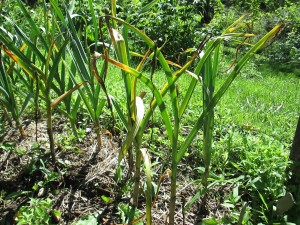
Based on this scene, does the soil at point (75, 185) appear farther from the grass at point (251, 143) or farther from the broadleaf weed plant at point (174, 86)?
the broadleaf weed plant at point (174, 86)

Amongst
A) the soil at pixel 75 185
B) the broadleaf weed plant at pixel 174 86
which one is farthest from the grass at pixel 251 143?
the broadleaf weed plant at pixel 174 86

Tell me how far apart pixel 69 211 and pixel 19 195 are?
263 millimetres

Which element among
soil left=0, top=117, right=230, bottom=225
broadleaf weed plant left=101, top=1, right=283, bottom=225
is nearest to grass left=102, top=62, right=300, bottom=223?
soil left=0, top=117, right=230, bottom=225

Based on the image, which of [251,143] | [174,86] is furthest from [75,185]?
[251,143]

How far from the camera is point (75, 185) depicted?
1.73m

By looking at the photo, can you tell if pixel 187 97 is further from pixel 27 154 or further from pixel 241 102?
pixel 241 102

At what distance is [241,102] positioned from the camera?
11.2ft

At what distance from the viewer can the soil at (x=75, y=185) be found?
1.59 meters

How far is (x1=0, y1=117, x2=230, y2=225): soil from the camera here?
5.22ft

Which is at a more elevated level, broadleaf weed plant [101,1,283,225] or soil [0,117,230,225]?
broadleaf weed plant [101,1,283,225]

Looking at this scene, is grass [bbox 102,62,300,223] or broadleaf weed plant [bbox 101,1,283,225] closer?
broadleaf weed plant [bbox 101,1,283,225]

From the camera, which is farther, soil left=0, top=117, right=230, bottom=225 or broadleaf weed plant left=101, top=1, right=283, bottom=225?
soil left=0, top=117, right=230, bottom=225

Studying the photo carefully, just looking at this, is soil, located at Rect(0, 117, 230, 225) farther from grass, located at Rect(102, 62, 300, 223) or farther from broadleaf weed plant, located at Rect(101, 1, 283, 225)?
broadleaf weed plant, located at Rect(101, 1, 283, 225)

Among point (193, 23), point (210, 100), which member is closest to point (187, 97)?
point (210, 100)
